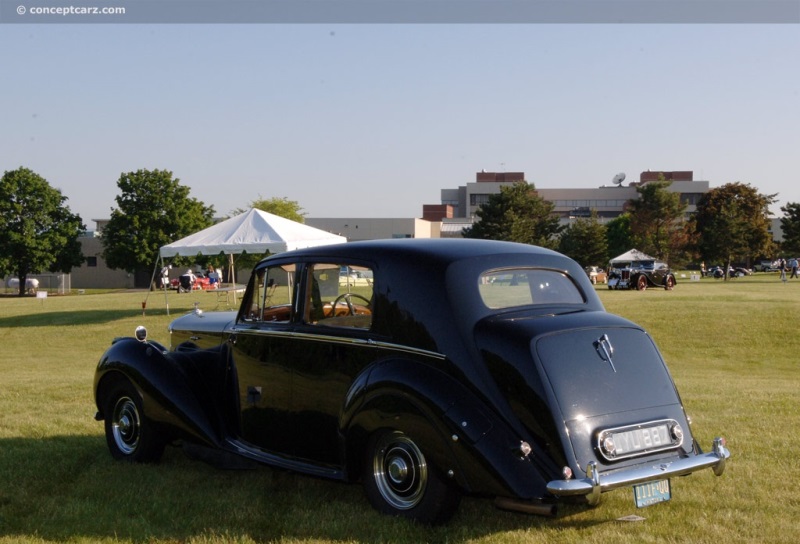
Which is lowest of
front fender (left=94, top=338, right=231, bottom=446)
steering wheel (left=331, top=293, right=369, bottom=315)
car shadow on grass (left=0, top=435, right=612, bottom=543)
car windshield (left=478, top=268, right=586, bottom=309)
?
car shadow on grass (left=0, top=435, right=612, bottom=543)

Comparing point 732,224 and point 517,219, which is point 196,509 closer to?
point 517,219

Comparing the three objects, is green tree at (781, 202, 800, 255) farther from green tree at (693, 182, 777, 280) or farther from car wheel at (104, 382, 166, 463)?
car wheel at (104, 382, 166, 463)

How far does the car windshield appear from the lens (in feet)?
16.8

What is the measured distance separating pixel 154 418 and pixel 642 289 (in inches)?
1428

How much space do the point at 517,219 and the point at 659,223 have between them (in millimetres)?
16481

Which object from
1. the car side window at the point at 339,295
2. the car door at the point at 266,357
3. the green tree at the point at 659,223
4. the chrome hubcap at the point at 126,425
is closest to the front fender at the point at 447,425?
the car side window at the point at 339,295

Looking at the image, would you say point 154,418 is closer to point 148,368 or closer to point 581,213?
point 148,368

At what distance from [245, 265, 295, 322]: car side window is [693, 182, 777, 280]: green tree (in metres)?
67.9

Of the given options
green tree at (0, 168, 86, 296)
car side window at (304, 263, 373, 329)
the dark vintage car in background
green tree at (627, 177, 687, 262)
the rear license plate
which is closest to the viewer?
the rear license plate

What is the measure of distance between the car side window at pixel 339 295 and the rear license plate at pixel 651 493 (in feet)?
6.51

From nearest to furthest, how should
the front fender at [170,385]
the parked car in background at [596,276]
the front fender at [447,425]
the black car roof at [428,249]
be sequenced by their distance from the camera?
the front fender at [447,425] → the black car roof at [428,249] → the front fender at [170,385] → the parked car in background at [596,276]

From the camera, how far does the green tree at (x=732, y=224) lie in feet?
230

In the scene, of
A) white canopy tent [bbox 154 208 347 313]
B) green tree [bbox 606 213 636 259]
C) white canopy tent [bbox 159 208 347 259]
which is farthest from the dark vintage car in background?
green tree [bbox 606 213 636 259]

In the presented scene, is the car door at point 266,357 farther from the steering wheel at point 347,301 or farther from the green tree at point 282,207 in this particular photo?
the green tree at point 282,207
